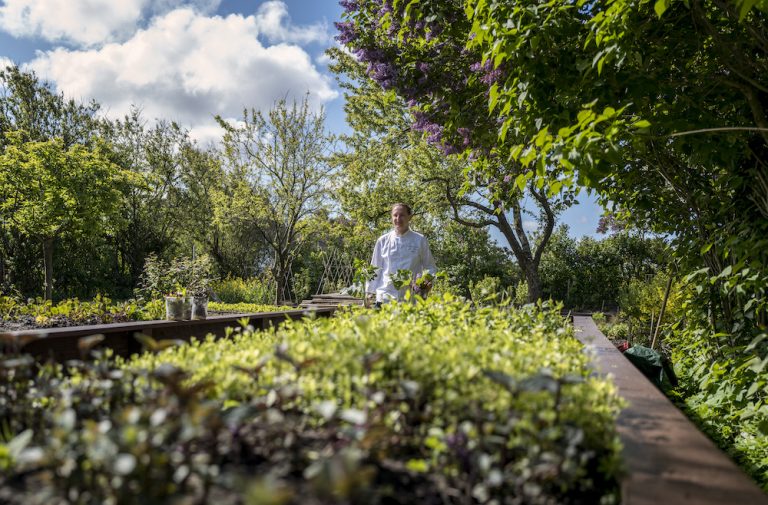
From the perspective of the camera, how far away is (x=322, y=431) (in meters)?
1.26

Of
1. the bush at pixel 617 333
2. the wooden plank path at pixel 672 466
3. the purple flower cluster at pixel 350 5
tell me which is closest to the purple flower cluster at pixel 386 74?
the purple flower cluster at pixel 350 5

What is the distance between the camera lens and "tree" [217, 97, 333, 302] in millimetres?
12938

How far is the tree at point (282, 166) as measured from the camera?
12.9 m

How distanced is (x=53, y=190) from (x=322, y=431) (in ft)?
36.5

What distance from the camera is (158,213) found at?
17.7 metres

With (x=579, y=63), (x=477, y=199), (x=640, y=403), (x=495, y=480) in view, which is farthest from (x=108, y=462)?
(x=477, y=199)

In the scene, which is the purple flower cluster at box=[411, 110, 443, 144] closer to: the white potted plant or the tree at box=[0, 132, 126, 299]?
the white potted plant

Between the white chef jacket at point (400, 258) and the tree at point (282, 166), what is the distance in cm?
841

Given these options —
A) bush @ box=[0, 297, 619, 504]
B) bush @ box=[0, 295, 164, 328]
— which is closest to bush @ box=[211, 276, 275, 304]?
bush @ box=[0, 295, 164, 328]

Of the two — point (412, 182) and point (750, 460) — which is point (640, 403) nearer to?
point (750, 460)

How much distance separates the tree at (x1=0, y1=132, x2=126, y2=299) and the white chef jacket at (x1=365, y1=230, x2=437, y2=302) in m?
8.41

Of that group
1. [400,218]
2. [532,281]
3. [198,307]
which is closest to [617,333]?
[532,281]

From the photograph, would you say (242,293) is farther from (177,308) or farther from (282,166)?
(177,308)

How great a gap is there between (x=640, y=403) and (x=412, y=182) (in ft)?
32.9
